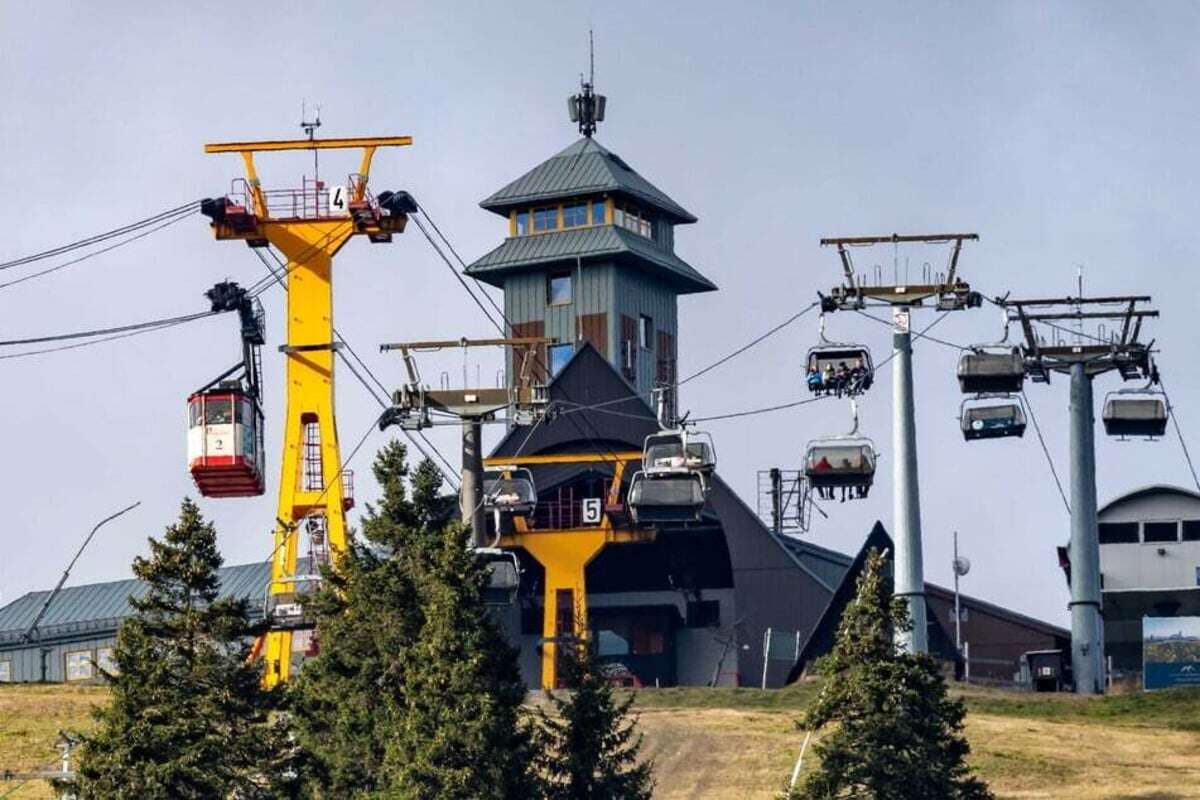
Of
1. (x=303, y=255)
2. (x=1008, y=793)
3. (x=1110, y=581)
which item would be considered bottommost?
(x=1008, y=793)

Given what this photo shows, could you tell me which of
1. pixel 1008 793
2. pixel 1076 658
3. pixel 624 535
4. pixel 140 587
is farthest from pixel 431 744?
pixel 140 587

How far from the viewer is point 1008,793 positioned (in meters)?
71.5

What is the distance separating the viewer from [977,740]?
77438 millimetres

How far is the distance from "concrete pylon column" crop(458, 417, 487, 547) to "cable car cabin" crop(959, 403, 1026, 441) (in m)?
13.4

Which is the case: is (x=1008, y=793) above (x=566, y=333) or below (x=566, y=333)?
below

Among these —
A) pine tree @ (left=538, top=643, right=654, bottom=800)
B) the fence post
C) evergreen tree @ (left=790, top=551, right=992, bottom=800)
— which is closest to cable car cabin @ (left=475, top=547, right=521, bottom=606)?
the fence post

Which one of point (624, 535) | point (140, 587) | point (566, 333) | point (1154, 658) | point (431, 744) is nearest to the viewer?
point (431, 744)

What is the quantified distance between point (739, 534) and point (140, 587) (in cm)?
5014

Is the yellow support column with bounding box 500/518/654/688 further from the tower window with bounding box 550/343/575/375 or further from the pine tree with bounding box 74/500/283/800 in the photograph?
the pine tree with bounding box 74/500/283/800

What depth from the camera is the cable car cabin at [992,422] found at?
8919 centimetres

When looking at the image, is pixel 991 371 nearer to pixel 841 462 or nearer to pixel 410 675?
pixel 841 462

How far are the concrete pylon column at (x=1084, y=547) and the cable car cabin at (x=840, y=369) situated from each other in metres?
9.05

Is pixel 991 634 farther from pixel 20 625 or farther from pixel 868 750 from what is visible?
pixel 20 625

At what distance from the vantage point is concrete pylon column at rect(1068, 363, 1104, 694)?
88438 millimetres
